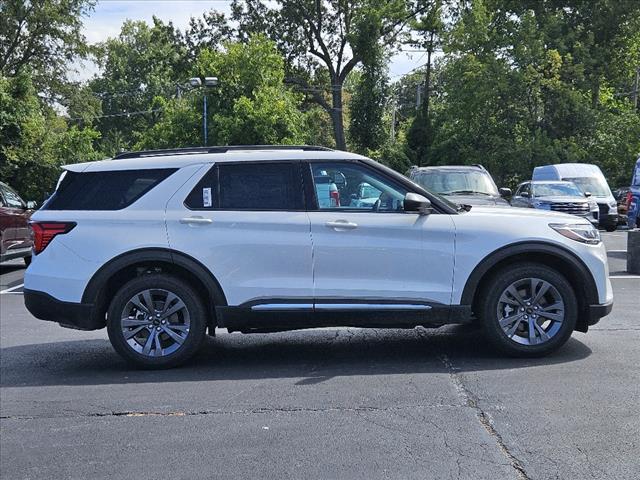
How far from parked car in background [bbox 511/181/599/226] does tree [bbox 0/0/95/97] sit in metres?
23.6

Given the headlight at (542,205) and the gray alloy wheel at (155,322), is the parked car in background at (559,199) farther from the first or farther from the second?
the gray alloy wheel at (155,322)

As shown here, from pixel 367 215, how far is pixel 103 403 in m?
2.62

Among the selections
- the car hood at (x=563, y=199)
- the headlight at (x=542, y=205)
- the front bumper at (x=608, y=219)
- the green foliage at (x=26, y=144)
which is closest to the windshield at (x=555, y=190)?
the car hood at (x=563, y=199)

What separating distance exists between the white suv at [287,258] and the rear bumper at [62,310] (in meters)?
0.01

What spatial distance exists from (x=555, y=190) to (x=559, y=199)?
41.6 inches

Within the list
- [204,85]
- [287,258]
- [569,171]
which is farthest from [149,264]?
[204,85]

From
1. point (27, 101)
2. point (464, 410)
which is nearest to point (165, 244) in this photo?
point (464, 410)

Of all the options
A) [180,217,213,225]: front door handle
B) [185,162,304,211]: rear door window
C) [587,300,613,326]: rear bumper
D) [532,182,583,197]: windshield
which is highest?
[185,162,304,211]: rear door window

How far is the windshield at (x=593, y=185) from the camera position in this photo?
78.0 ft

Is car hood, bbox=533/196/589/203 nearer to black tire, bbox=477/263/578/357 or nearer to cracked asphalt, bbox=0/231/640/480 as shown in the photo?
cracked asphalt, bbox=0/231/640/480

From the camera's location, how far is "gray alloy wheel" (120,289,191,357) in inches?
248

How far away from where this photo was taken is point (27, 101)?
2938 cm

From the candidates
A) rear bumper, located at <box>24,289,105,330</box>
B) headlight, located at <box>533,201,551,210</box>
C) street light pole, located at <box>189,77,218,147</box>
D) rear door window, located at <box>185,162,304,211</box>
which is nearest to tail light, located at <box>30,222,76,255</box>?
rear bumper, located at <box>24,289,105,330</box>

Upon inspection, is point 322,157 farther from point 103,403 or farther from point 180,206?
→ point 103,403
